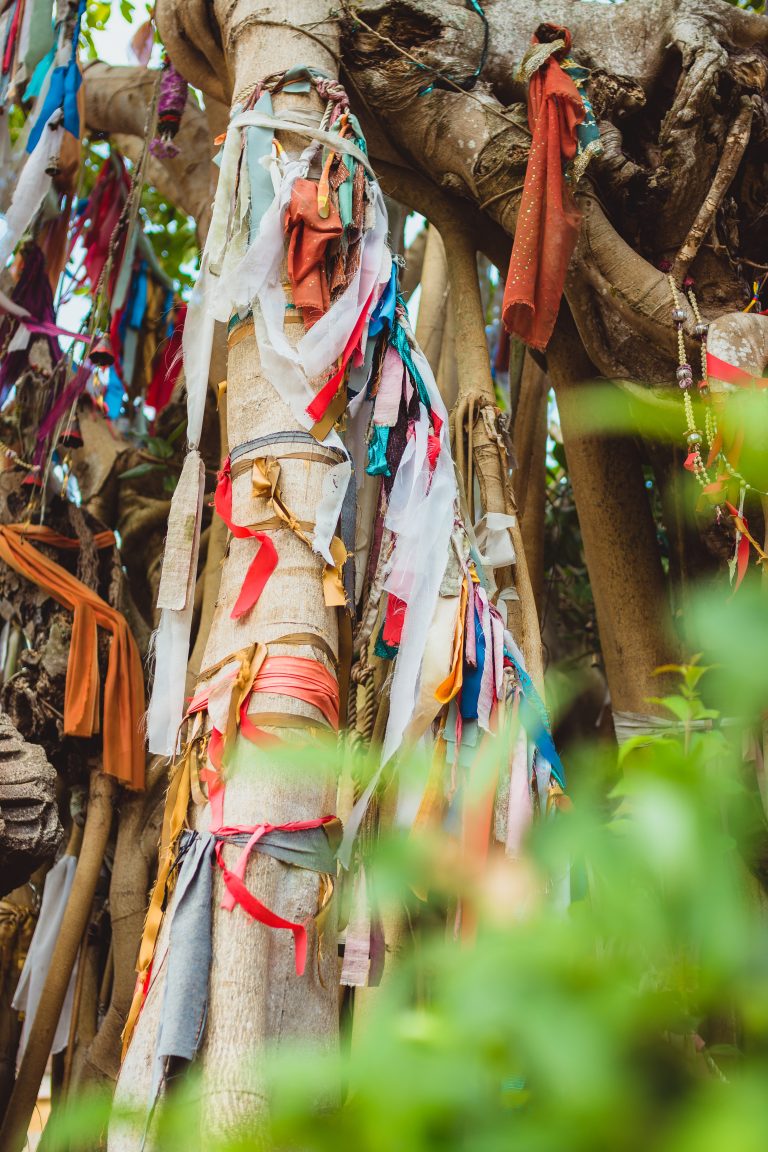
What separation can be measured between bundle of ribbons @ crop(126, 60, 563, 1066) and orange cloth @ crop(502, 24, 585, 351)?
17.7 inches

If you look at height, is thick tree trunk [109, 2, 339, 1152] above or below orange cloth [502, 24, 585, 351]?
below

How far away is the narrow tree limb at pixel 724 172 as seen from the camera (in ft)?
10.7

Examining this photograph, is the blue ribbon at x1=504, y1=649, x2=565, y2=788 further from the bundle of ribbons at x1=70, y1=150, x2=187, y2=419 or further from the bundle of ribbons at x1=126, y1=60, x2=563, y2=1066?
the bundle of ribbons at x1=70, y1=150, x2=187, y2=419

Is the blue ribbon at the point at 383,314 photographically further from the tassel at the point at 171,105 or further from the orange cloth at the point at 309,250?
the tassel at the point at 171,105

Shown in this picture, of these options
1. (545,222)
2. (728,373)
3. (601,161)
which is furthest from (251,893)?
(601,161)

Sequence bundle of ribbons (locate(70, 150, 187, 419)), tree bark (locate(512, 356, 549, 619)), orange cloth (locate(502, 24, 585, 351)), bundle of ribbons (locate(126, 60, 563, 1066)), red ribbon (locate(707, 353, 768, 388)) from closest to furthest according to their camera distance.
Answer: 1. bundle of ribbons (locate(126, 60, 563, 1066))
2. red ribbon (locate(707, 353, 768, 388))
3. orange cloth (locate(502, 24, 585, 351))
4. tree bark (locate(512, 356, 549, 619))
5. bundle of ribbons (locate(70, 150, 187, 419))

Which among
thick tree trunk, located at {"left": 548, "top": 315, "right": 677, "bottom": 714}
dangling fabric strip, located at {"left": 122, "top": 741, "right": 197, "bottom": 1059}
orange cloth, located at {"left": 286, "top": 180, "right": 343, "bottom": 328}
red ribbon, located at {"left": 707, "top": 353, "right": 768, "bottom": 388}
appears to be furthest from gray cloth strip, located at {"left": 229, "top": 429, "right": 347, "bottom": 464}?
thick tree trunk, located at {"left": 548, "top": 315, "right": 677, "bottom": 714}

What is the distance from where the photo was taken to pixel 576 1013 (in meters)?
0.48

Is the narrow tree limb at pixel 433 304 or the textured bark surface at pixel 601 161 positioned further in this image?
the narrow tree limb at pixel 433 304

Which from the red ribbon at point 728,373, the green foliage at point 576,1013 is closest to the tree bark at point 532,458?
the red ribbon at point 728,373

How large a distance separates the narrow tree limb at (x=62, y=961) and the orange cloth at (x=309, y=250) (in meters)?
2.05

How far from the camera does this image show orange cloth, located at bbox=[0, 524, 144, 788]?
3799mm

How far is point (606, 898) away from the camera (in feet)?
1.83

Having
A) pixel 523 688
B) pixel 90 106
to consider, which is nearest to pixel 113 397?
pixel 90 106
